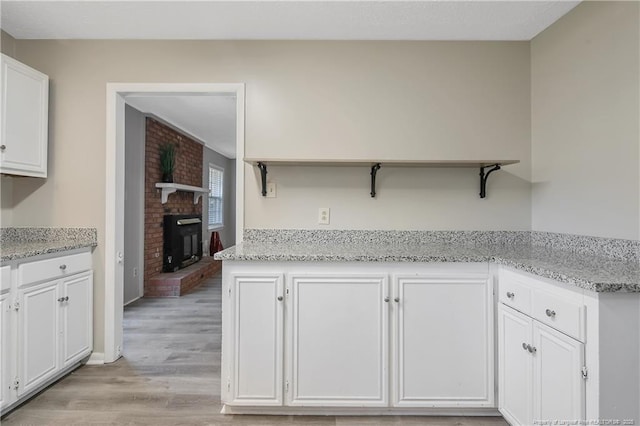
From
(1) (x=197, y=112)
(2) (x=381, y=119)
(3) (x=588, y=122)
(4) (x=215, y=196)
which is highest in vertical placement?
(1) (x=197, y=112)

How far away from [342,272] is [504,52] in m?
1.91

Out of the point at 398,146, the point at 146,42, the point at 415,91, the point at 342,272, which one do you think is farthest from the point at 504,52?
the point at 146,42

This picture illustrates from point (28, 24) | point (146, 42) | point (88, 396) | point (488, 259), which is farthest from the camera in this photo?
point (146, 42)

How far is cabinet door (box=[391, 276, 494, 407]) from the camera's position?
5.80 feet

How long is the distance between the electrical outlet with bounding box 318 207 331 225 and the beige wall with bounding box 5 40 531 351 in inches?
1.6

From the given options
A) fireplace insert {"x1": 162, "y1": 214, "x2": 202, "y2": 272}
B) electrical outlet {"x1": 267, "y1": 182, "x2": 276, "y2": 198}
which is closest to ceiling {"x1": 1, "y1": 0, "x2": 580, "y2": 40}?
electrical outlet {"x1": 267, "y1": 182, "x2": 276, "y2": 198}

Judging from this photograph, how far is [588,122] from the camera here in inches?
73.7

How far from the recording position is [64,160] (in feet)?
7.81

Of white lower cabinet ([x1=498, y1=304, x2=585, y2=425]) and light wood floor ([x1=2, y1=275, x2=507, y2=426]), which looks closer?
white lower cabinet ([x1=498, y1=304, x2=585, y2=425])

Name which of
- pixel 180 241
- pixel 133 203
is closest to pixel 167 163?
pixel 133 203

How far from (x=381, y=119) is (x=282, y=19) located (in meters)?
0.90

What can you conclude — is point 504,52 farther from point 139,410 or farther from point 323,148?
point 139,410

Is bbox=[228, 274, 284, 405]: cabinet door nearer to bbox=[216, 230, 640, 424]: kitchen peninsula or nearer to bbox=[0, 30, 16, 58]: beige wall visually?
bbox=[216, 230, 640, 424]: kitchen peninsula

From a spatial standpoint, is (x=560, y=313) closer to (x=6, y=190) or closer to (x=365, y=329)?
(x=365, y=329)
